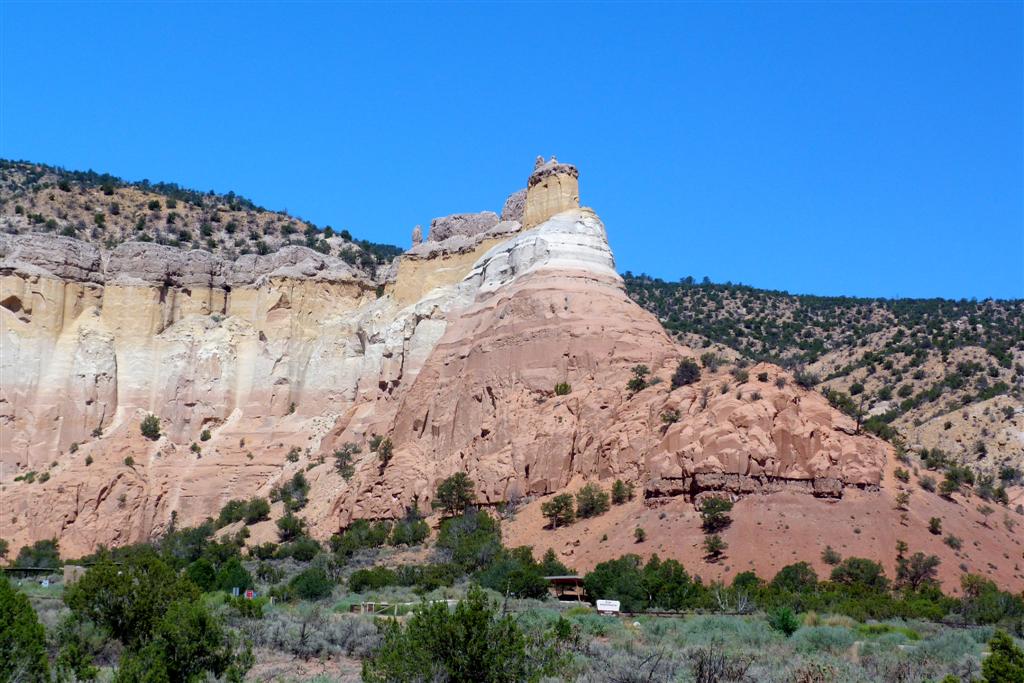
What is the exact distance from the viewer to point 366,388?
59.1m

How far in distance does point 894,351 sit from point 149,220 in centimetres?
4422

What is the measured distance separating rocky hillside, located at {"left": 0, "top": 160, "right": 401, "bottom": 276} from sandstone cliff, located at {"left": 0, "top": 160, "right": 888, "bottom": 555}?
4869 millimetres

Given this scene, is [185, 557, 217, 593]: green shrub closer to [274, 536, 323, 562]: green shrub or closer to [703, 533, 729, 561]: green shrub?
[274, 536, 323, 562]: green shrub

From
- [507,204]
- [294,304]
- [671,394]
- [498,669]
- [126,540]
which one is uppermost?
[507,204]

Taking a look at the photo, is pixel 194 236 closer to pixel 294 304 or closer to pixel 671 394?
pixel 294 304

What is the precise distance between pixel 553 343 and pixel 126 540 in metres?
20.8

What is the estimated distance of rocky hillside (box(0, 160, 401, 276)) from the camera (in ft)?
226

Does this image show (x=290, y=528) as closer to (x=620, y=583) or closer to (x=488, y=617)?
(x=620, y=583)

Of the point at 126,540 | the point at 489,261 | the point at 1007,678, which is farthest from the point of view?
the point at 489,261

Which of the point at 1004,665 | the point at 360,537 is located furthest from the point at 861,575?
the point at 360,537

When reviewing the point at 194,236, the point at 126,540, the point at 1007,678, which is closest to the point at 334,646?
the point at 1007,678

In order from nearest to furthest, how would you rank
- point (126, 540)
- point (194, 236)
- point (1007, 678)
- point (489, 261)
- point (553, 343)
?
point (1007, 678)
point (553, 343)
point (126, 540)
point (489, 261)
point (194, 236)

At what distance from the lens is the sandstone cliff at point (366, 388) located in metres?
42.4

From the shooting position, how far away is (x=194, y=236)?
7250 centimetres
